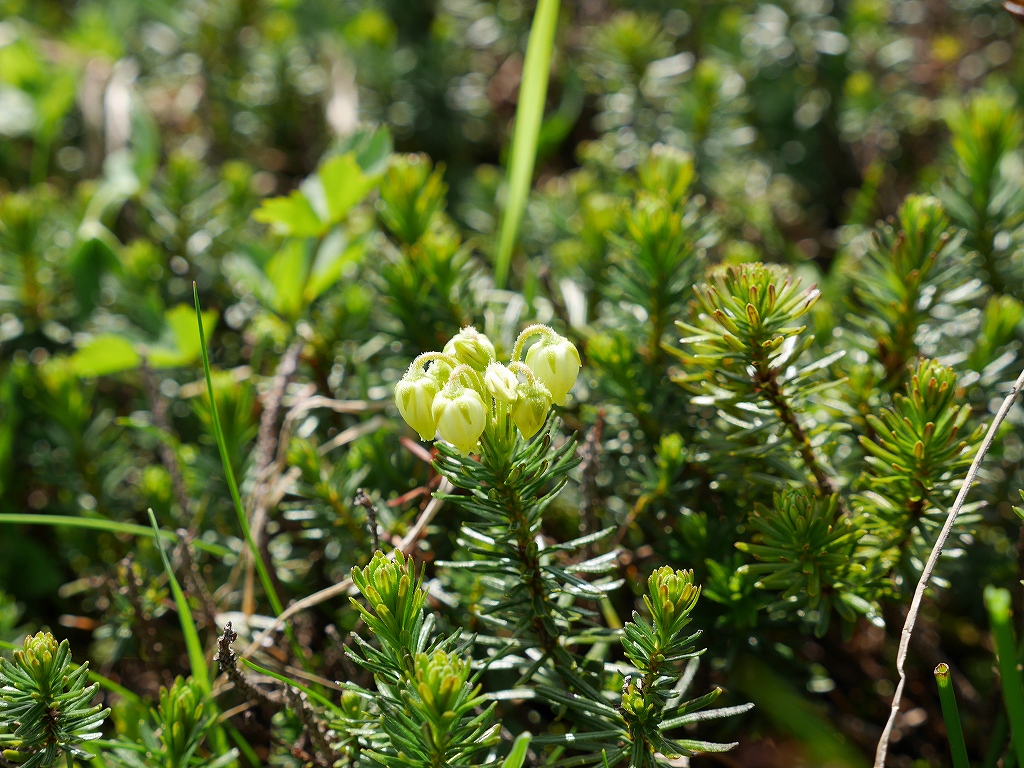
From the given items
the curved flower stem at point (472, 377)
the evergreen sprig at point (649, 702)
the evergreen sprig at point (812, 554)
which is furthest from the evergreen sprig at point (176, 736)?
the evergreen sprig at point (812, 554)

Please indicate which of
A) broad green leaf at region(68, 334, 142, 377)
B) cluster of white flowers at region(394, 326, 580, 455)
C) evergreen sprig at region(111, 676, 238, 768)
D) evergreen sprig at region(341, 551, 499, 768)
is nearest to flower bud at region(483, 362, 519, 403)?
cluster of white flowers at region(394, 326, 580, 455)

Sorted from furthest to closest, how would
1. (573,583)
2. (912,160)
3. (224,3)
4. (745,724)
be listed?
(224,3) < (912,160) < (745,724) < (573,583)

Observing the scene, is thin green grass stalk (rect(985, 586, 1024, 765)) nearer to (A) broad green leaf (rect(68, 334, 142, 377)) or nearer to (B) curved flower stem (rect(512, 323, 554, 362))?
(B) curved flower stem (rect(512, 323, 554, 362))

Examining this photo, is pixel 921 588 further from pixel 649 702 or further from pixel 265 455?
pixel 265 455

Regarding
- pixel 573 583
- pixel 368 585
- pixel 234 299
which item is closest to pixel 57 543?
pixel 234 299

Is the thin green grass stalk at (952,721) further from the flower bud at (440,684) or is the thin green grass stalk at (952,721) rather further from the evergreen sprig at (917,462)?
the flower bud at (440,684)

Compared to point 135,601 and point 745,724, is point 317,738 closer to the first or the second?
point 135,601
